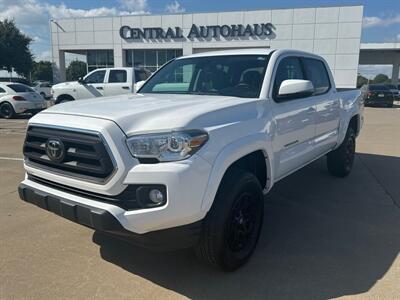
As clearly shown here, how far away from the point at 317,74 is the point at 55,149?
12.4 ft

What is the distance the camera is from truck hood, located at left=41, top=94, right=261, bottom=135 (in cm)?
272

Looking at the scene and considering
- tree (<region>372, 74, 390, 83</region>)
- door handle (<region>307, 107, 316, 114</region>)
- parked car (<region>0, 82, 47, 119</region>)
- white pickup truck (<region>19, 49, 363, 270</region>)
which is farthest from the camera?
tree (<region>372, 74, 390, 83</region>)

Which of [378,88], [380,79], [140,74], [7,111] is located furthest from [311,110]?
[380,79]

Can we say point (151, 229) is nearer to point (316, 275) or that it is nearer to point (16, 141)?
point (316, 275)

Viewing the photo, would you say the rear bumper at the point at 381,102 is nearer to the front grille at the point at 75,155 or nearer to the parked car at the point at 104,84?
the parked car at the point at 104,84

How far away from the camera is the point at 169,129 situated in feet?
8.75

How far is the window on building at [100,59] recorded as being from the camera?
35.0 metres

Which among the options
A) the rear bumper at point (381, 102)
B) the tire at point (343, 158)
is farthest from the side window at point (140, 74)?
the rear bumper at point (381, 102)

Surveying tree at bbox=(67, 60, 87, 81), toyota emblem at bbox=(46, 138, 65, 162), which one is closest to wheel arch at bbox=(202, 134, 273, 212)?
toyota emblem at bbox=(46, 138, 65, 162)

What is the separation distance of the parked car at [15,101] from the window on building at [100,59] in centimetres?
2008

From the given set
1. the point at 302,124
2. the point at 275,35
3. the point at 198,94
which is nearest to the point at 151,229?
the point at 198,94

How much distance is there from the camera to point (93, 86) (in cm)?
1474

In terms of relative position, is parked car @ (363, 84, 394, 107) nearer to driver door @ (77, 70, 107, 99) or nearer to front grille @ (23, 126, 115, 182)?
driver door @ (77, 70, 107, 99)

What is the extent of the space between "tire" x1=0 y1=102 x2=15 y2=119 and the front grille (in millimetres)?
13533
